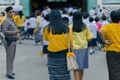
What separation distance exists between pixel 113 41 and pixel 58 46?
1.08m

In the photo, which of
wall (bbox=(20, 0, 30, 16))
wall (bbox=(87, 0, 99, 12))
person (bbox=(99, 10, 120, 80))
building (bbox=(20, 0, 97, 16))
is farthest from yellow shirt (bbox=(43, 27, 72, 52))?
wall (bbox=(87, 0, 99, 12))

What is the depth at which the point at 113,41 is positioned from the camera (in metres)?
7.72

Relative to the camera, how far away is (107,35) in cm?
775

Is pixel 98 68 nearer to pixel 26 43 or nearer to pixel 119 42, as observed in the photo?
pixel 119 42

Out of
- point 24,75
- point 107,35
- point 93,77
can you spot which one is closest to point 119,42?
point 107,35

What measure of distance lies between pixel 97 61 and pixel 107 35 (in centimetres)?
609

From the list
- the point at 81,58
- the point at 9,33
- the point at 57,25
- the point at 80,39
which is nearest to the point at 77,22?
the point at 80,39

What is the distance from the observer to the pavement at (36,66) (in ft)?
36.4

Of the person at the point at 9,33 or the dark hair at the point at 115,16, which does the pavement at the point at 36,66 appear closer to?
the person at the point at 9,33

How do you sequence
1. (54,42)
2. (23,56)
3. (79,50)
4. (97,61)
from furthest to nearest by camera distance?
(23,56), (97,61), (79,50), (54,42)

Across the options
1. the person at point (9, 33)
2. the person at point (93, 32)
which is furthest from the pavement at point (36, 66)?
the person at point (9, 33)

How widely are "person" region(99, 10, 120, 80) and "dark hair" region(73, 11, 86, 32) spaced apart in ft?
4.63

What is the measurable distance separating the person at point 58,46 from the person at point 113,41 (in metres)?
0.70

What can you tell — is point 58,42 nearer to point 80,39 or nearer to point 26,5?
point 80,39
